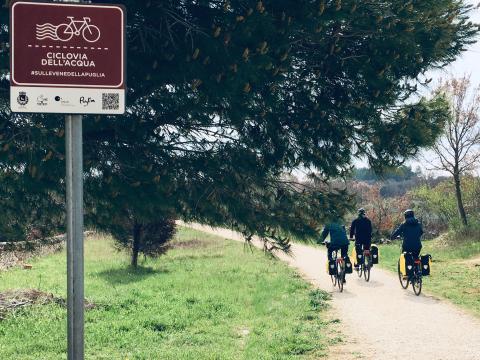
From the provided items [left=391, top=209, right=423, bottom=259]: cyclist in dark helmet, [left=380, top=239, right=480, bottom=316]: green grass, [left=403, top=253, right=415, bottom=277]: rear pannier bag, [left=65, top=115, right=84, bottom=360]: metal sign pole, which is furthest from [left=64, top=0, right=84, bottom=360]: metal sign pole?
[left=403, top=253, right=415, bottom=277]: rear pannier bag

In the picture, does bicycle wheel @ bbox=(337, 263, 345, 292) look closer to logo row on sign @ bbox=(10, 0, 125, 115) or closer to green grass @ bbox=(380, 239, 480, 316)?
green grass @ bbox=(380, 239, 480, 316)

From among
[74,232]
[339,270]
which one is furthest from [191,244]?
[74,232]

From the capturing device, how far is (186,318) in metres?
11.4

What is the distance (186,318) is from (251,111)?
672cm

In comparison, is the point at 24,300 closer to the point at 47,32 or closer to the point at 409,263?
the point at 409,263

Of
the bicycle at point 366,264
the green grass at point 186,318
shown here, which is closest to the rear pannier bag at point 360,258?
the bicycle at point 366,264

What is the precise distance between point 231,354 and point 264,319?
257 centimetres

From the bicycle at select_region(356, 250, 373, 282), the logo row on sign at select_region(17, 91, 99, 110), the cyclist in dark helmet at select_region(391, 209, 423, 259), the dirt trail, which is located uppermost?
the logo row on sign at select_region(17, 91, 99, 110)

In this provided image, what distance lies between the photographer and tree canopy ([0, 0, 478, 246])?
5.23m

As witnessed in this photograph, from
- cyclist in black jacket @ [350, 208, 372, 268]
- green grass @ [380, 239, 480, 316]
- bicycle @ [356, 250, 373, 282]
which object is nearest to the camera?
green grass @ [380, 239, 480, 316]

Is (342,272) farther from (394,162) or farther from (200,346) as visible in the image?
(394,162)

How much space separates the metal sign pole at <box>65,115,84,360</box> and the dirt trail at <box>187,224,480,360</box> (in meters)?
3.48

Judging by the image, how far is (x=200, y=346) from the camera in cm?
911

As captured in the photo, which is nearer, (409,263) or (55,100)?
(55,100)
